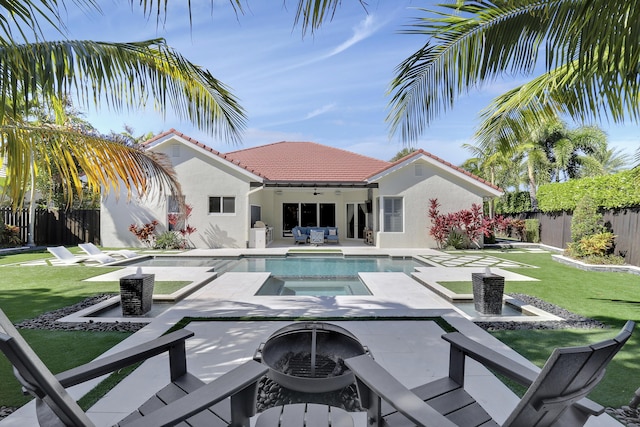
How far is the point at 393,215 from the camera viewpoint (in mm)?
18312

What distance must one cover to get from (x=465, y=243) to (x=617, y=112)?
13480mm

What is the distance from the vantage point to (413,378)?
3.73 metres

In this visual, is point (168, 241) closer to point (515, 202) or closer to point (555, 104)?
point (555, 104)

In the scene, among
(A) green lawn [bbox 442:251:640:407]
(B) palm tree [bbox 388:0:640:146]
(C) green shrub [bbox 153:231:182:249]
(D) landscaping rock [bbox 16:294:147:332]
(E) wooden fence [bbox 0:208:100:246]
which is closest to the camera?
(B) palm tree [bbox 388:0:640:146]

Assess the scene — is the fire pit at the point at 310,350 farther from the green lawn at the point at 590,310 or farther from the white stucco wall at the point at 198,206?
the white stucco wall at the point at 198,206

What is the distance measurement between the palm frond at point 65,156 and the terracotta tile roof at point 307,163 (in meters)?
13.7

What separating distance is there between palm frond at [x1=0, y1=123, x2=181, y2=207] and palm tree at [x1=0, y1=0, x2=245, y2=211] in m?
0.01

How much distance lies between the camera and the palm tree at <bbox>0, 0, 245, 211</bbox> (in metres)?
3.21

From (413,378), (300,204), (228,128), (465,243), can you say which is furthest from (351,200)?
(413,378)

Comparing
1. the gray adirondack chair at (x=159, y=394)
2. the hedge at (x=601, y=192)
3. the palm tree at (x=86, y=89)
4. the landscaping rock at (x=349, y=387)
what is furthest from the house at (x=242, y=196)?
the gray adirondack chair at (x=159, y=394)

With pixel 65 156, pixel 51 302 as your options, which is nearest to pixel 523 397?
pixel 65 156

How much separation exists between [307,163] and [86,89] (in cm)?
1835

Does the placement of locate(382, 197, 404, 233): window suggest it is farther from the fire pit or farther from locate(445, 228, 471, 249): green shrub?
the fire pit

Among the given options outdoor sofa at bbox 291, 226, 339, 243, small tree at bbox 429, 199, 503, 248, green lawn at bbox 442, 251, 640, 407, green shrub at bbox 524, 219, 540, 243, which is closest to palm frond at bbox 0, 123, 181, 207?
green lawn at bbox 442, 251, 640, 407
